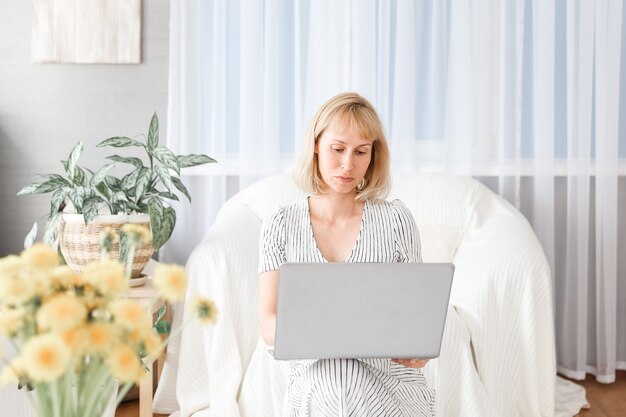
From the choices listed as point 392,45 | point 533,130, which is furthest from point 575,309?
point 392,45

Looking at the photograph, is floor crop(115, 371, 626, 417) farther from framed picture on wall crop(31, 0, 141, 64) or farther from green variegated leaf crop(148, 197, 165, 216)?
framed picture on wall crop(31, 0, 141, 64)

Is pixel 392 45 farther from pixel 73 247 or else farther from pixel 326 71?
pixel 73 247

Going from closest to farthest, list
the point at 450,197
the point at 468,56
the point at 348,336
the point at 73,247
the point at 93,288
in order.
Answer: the point at 93,288 < the point at 348,336 < the point at 73,247 < the point at 450,197 < the point at 468,56

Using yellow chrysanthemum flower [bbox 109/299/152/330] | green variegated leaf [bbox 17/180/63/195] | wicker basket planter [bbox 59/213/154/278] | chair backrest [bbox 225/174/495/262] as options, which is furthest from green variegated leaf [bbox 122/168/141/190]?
yellow chrysanthemum flower [bbox 109/299/152/330]

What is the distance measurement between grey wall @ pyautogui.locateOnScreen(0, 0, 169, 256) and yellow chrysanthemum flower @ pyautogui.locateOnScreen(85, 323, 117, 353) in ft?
8.13

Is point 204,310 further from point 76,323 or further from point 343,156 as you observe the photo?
point 343,156

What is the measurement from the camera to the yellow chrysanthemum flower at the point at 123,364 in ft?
2.59

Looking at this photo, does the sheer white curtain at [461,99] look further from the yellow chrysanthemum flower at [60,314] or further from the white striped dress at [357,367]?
the yellow chrysanthemum flower at [60,314]

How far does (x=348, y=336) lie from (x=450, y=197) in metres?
1.64

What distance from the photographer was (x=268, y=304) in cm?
157

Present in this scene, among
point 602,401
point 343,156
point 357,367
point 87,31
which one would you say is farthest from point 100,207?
point 602,401

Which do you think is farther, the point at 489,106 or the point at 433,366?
the point at 489,106

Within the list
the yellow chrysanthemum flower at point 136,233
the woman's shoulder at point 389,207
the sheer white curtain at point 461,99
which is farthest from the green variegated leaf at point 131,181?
the yellow chrysanthemum flower at point 136,233

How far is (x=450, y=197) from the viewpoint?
2791mm
